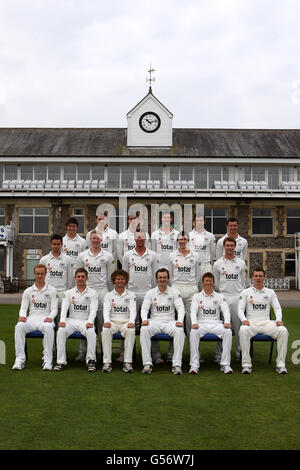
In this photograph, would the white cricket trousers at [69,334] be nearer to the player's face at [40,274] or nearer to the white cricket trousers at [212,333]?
the player's face at [40,274]

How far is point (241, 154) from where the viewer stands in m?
33.9

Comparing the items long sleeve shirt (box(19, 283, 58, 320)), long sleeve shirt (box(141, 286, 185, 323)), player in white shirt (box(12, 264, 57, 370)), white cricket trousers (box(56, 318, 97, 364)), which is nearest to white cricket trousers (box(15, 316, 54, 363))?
player in white shirt (box(12, 264, 57, 370))

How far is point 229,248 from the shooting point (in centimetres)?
880

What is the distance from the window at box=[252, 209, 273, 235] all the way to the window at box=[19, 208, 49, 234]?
1357cm

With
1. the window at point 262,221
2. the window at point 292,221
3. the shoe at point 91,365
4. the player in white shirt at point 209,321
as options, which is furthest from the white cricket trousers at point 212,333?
the window at point 292,221

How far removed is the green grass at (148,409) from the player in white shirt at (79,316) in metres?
0.31

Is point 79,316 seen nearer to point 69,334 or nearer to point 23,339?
point 69,334

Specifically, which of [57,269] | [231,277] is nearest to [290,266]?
[231,277]

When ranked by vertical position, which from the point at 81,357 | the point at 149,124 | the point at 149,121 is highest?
the point at 149,121

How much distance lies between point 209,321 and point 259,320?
825 mm

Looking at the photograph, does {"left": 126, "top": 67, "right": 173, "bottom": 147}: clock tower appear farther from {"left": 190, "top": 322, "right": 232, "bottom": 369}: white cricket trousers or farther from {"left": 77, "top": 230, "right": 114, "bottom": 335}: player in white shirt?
{"left": 190, "top": 322, "right": 232, "bottom": 369}: white cricket trousers

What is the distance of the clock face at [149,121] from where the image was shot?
114 feet

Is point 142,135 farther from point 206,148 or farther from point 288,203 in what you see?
point 288,203

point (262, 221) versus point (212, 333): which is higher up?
point (262, 221)
